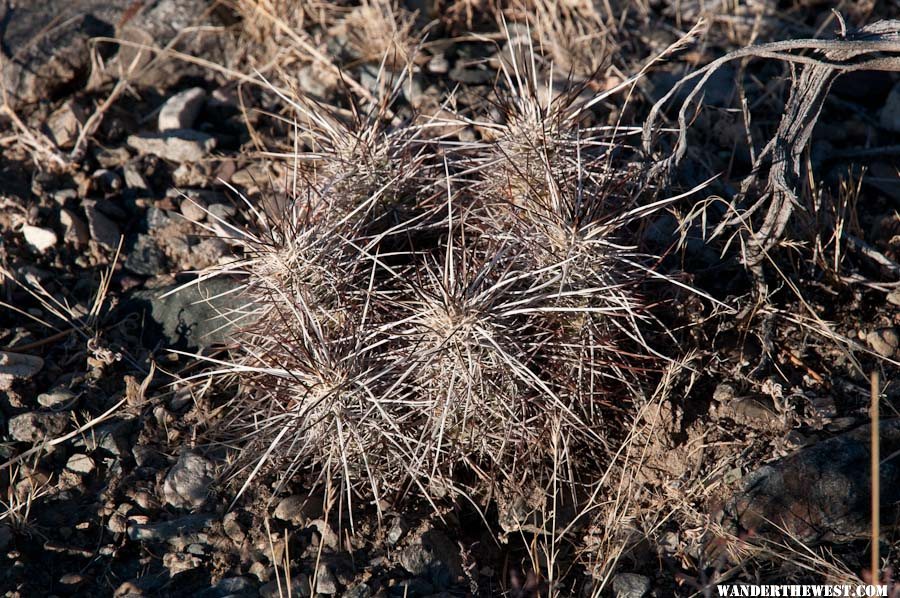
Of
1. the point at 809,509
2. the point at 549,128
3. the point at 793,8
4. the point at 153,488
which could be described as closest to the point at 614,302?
the point at 549,128

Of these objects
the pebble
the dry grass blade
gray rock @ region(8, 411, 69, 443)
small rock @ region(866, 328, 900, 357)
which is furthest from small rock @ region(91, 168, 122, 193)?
small rock @ region(866, 328, 900, 357)

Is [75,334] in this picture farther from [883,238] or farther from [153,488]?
[883,238]

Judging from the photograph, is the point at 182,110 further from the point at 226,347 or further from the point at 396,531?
the point at 396,531

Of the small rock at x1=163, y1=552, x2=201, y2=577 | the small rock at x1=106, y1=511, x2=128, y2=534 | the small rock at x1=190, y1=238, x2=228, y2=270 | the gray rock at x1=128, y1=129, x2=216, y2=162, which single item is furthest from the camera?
A: the gray rock at x1=128, y1=129, x2=216, y2=162

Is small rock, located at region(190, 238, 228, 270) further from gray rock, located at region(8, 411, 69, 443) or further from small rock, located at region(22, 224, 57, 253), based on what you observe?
gray rock, located at region(8, 411, 69, 443)

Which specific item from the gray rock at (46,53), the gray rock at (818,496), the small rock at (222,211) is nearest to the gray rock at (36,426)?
the small rock at (222,211)

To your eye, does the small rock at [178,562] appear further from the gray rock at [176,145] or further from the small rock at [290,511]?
the gray rock at [176,145]
